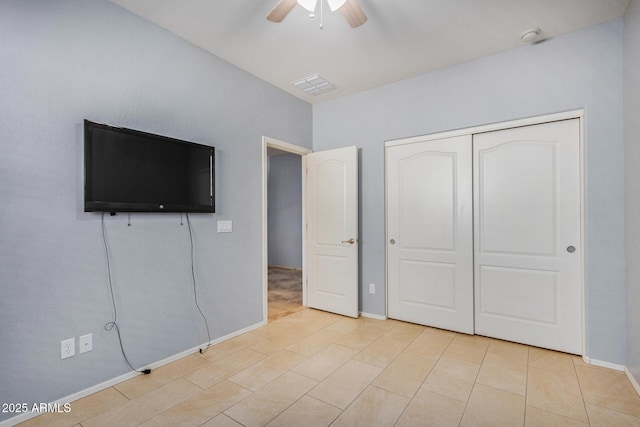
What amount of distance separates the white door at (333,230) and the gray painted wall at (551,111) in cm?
21

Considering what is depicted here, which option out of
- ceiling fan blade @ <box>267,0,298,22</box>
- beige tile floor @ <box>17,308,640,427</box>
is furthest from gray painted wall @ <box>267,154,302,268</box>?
ceiling fan blade @ <box>267,0,298,22</box>

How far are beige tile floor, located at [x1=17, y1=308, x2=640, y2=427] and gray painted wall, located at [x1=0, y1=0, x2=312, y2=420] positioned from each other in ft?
0.93

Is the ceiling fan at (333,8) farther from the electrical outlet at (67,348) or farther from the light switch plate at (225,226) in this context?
the electrical outlet at (67,348)

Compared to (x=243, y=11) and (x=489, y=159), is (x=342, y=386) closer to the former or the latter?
(x=489, y=159)

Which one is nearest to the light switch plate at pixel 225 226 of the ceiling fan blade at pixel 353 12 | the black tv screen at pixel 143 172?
the black tv screen at pixel 143 172

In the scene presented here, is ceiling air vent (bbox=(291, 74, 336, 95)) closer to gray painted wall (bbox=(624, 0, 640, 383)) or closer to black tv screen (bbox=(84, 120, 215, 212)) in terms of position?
black tv screen (bbox=(84, 120, 215, 212))

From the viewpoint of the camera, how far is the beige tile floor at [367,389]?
1829 mm

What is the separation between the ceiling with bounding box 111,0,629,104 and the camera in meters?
2.24

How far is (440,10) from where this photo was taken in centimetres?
227

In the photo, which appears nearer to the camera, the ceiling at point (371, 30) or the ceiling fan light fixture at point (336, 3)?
the ceiling fan light fixture at point (336, 3)

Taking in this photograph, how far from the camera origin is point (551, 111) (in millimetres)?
2637

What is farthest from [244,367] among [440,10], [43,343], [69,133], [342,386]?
[440,10]

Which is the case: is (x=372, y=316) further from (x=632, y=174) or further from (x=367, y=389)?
(x=632, y=174)

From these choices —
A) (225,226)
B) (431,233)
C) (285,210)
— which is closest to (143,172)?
(225,226)
